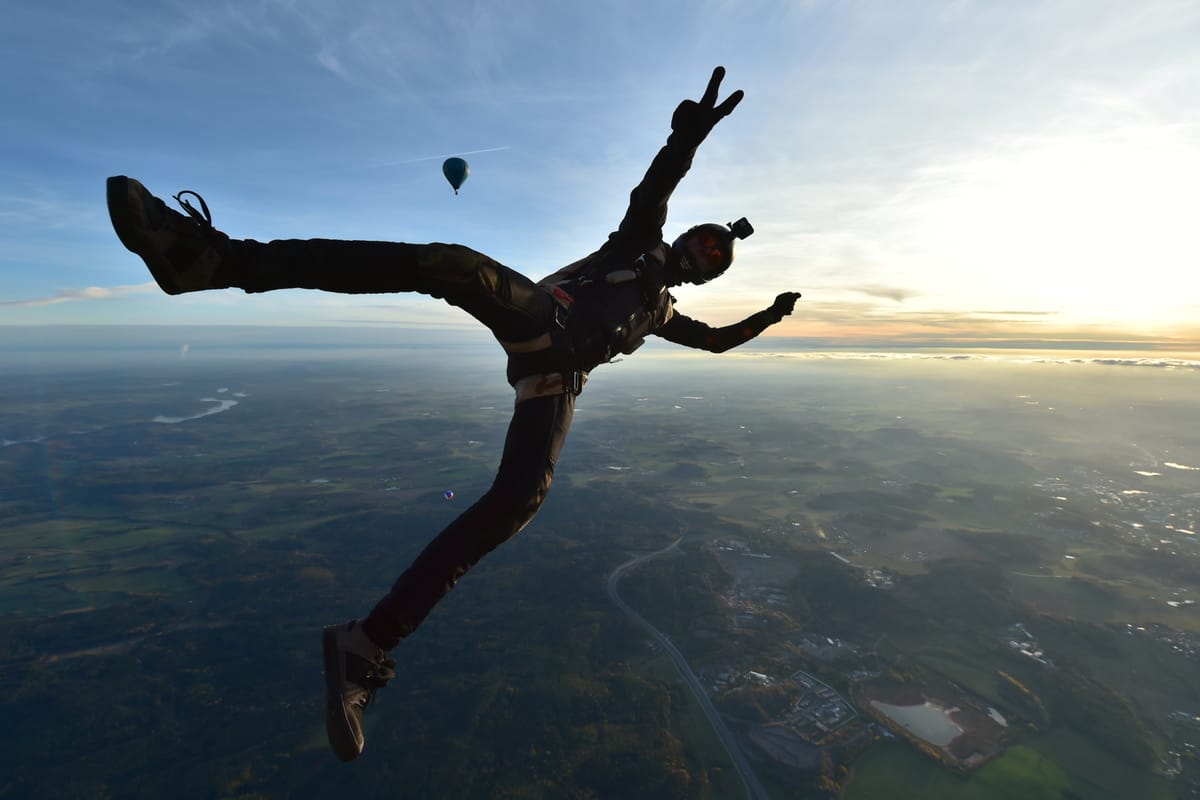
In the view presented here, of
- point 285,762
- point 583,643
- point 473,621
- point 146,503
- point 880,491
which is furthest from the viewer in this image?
point 880,491

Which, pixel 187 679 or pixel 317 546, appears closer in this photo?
pixel 187 679

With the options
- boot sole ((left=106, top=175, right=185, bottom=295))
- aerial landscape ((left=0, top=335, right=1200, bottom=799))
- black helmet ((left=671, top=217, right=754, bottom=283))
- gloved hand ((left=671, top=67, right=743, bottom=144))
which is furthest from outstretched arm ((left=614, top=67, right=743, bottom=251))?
aerial landscape ((left=0, top=335, right=1200, bottom=799))

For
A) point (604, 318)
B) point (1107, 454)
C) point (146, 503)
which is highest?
point (604, 318)

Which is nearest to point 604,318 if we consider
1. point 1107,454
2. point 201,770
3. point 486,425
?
point 201,770

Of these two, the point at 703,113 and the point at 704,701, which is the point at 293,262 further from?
the point at 704,701

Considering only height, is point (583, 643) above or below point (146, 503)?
below

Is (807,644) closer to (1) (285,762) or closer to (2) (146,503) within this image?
(1) (285,762)

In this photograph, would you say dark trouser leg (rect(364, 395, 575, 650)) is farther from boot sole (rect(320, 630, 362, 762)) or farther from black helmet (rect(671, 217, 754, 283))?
black helmet (rect(671, 217, 754, 283))
